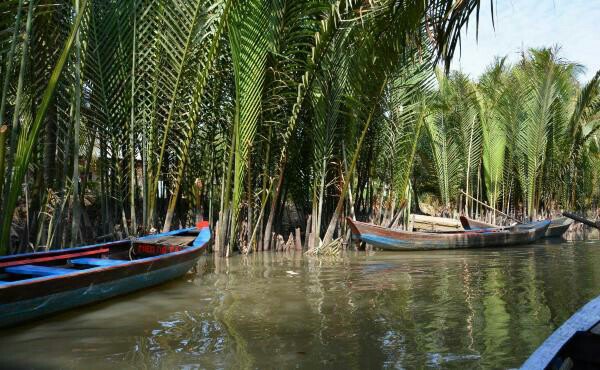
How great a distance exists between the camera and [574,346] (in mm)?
2258

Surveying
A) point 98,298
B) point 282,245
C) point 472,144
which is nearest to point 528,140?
point 472,144

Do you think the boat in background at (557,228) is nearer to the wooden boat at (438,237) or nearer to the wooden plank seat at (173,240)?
the wooden boat at (438,237)

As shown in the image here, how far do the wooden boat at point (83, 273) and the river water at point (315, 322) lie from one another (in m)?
0.16

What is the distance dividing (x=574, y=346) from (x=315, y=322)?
2447mm

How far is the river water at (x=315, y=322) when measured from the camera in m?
3.44

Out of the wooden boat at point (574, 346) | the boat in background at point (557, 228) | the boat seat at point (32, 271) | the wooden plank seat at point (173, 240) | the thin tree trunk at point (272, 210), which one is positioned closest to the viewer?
the wooden boat at point (574, 346)

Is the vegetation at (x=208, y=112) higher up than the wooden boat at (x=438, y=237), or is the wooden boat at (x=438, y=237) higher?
the vegetation at (x=208, y=112)

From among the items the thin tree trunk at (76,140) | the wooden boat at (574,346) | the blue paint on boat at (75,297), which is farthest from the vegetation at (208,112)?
the wooden boat at (574,346)

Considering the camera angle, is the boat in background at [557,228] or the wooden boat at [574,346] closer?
the wooden boat at [574,346]

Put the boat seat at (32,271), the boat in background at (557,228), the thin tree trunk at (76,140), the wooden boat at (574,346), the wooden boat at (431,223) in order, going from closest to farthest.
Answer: the wooden boat at (574,346)
the boat seat at (32,271)
the thin tree trunk at (76,140)
the wooden boat at (431,223)
the boat in background at (557,228)

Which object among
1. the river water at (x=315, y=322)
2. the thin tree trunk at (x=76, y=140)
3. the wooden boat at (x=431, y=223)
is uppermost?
the thin tree trunk at (x=76, y=140)

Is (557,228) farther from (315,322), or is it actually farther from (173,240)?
(315,322)

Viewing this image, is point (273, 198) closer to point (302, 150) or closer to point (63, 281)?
point (302, 150)

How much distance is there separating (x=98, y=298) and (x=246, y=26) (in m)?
4.80
